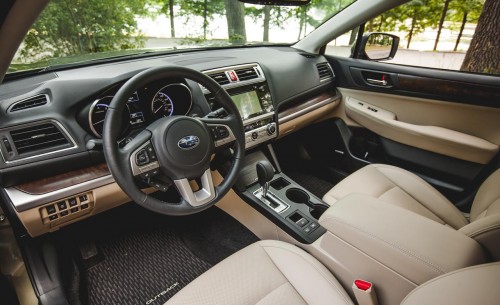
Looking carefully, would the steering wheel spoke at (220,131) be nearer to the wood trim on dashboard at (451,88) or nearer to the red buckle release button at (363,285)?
the red buckle release button at (363,285)

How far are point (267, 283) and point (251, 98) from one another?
114cm

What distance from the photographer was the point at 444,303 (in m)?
0.72

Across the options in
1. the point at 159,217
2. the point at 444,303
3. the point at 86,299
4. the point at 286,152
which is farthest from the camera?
the point at 286,152

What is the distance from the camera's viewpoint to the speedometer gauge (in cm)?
143

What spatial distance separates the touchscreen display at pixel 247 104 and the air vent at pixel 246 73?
92mm

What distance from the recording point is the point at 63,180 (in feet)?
4.40

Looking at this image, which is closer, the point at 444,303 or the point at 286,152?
the point at 444,303

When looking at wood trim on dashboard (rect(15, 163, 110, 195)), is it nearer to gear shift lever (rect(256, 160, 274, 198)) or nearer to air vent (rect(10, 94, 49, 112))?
air vent (rect(10, 94, 49, 112))

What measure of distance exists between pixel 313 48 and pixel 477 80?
1.16m

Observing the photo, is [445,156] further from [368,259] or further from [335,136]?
[368,259]

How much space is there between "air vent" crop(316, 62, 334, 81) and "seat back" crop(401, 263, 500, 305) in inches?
76.6

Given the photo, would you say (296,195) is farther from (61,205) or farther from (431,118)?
(61,205)

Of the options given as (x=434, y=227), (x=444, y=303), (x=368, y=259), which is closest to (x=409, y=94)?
(x=434, y=227)

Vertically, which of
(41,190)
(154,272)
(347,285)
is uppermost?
(41,190)
